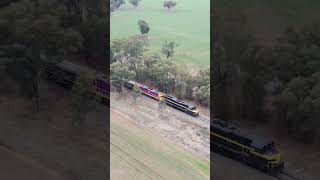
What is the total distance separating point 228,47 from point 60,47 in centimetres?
408

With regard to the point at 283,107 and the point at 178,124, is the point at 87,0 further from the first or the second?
the point at 283,107

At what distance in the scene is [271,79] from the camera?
36.4ft

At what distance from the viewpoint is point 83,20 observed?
1398cm

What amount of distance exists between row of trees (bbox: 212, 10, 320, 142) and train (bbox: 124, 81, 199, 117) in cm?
56

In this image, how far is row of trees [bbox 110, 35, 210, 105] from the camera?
12203 millimetres

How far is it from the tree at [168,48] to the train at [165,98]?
4.66 feet

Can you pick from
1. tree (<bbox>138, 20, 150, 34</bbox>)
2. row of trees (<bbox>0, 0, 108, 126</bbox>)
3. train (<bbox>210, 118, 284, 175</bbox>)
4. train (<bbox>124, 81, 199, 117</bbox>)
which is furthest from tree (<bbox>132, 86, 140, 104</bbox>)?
train (<bbox>210, 118, 284, 175</bbox>)

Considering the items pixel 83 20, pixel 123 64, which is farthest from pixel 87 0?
pixel 123 64

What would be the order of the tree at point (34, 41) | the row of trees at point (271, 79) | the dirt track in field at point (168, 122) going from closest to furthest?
1. the row of trees at point (271, 79)
2. the dirt track in field at point (168, 122)
3. the tree at point (34, 41)

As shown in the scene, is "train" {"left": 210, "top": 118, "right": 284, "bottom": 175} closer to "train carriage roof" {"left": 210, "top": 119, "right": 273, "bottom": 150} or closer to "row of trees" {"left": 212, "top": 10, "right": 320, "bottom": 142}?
"train carriage roof" {"left": 210, "top": 119, "right": 273, "bottom": 150}

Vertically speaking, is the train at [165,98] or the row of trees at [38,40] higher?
the row of trees at [38,40]

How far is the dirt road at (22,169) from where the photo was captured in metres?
8.98

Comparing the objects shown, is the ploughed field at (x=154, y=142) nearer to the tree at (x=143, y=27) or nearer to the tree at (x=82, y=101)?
the tree at (x=82, y=101)

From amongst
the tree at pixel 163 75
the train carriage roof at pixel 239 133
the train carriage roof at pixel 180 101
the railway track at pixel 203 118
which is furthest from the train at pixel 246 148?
the tree at pixel 163 75
